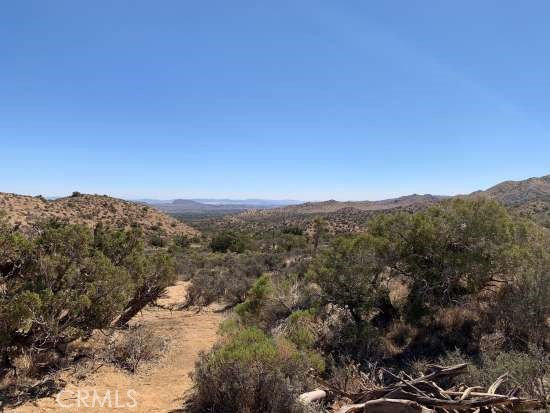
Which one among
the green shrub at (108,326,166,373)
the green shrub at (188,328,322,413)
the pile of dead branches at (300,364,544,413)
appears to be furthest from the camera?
the green shrub at (108,326,166,373)

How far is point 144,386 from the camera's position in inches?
336

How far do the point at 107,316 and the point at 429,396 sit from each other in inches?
265

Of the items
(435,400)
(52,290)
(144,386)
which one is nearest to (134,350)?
(144,386)

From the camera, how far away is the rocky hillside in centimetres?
4622

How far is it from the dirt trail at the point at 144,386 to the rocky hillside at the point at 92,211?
3499 cm

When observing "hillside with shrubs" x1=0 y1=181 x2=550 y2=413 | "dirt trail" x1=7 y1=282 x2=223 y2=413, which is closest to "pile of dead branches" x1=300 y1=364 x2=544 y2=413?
"hillside with shrubs" x1=0 y1=181 x2=550 y2=413

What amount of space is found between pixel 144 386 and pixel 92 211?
50.7 m

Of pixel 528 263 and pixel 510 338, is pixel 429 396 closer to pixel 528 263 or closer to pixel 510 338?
pixel 510 338

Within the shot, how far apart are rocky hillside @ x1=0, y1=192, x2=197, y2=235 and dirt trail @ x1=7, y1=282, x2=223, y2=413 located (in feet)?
115

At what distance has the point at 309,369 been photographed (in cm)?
741

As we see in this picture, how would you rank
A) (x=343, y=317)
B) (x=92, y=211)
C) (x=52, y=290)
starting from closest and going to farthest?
(x=52, y=290), (x=343, y=317), (x=92, y=211)

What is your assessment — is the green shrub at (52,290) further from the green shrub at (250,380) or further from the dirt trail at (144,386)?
the green shrub at (250,380)

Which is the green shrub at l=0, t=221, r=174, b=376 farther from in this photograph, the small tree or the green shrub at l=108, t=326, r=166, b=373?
the small tree

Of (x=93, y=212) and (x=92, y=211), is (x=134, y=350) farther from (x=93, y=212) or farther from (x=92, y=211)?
(x=92, y=211)
